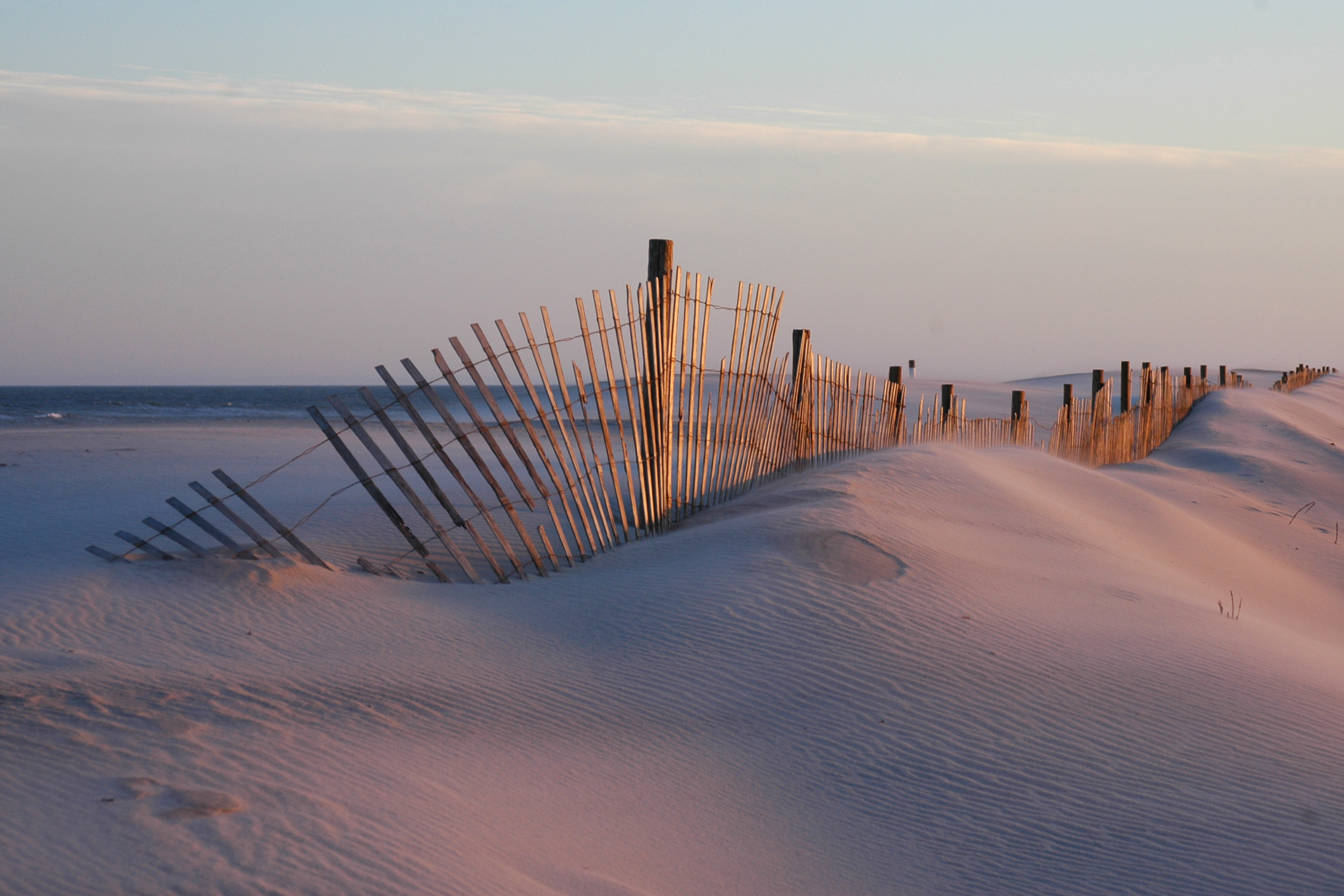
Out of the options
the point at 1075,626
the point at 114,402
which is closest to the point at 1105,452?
the point at 1075,626

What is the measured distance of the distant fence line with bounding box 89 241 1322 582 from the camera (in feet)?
18.4

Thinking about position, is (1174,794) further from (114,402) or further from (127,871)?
(114,402)

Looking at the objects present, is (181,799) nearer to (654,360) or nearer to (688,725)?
(688,725)

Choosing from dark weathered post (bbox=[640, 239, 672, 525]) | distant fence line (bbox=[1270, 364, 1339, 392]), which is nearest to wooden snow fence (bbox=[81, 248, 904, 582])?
dark weathered post (bbox=[640, 239, 672, 525])

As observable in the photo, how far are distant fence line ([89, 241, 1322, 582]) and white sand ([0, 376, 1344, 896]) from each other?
443mm

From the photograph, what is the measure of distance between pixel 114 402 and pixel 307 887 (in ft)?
144

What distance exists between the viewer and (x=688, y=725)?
3771mm

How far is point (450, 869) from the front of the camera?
2.48 meters

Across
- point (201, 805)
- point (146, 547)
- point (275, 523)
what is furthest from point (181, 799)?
point (146, 547)

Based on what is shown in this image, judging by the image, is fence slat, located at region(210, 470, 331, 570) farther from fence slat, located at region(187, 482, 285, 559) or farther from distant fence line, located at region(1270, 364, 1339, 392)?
distant fence line, located at region(1270, 364, 1339, 392)

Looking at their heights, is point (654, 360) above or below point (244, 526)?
above

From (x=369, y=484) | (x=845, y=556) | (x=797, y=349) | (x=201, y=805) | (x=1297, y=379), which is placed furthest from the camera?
(x=1297, y=379)

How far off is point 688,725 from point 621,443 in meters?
5.26

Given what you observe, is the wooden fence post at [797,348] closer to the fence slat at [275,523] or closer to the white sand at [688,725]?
the white sand at [688,725]
